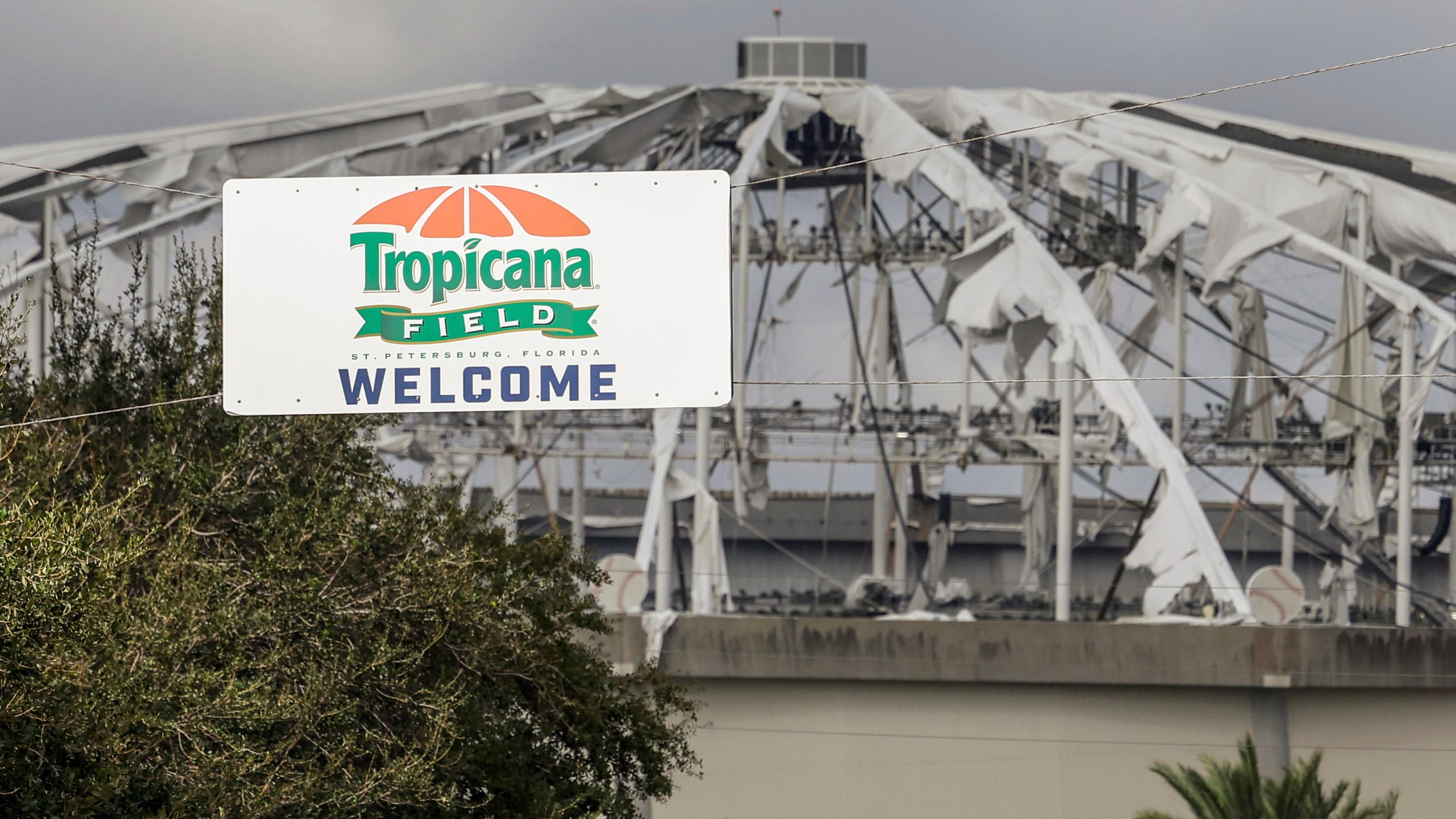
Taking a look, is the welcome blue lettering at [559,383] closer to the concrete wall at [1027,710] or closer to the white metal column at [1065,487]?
the concrete wall at [1027,710]

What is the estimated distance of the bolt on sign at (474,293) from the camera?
30.7ft

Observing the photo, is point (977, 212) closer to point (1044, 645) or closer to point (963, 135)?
point (963, 135)

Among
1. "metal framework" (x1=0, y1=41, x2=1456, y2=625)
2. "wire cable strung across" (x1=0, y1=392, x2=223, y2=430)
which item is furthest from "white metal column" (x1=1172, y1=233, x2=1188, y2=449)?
"wire cable strung across" (x1=0, y1=392, x2=223, y2=430)

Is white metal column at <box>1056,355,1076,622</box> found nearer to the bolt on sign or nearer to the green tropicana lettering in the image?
the bolt on sign

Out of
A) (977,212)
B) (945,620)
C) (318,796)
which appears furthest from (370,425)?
(977,212)

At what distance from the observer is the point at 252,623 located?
14.2 m

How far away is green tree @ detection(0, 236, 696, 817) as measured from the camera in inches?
438

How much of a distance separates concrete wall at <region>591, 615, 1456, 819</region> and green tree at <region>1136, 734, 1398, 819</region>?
287cm

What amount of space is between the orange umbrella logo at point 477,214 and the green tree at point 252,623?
2.98 meters

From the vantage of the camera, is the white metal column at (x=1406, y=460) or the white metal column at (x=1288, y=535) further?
the white metal column at (x=1288, y=535)

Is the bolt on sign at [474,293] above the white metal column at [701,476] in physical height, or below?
above

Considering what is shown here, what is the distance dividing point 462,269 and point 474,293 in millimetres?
148

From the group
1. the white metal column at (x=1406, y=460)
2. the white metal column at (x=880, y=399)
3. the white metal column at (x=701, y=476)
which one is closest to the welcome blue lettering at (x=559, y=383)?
the white metal column at (x=701, y=476)

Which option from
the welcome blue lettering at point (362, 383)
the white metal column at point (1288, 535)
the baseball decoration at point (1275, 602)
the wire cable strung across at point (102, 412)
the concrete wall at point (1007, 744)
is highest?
the welcome blue lettering at point (362, 383)
